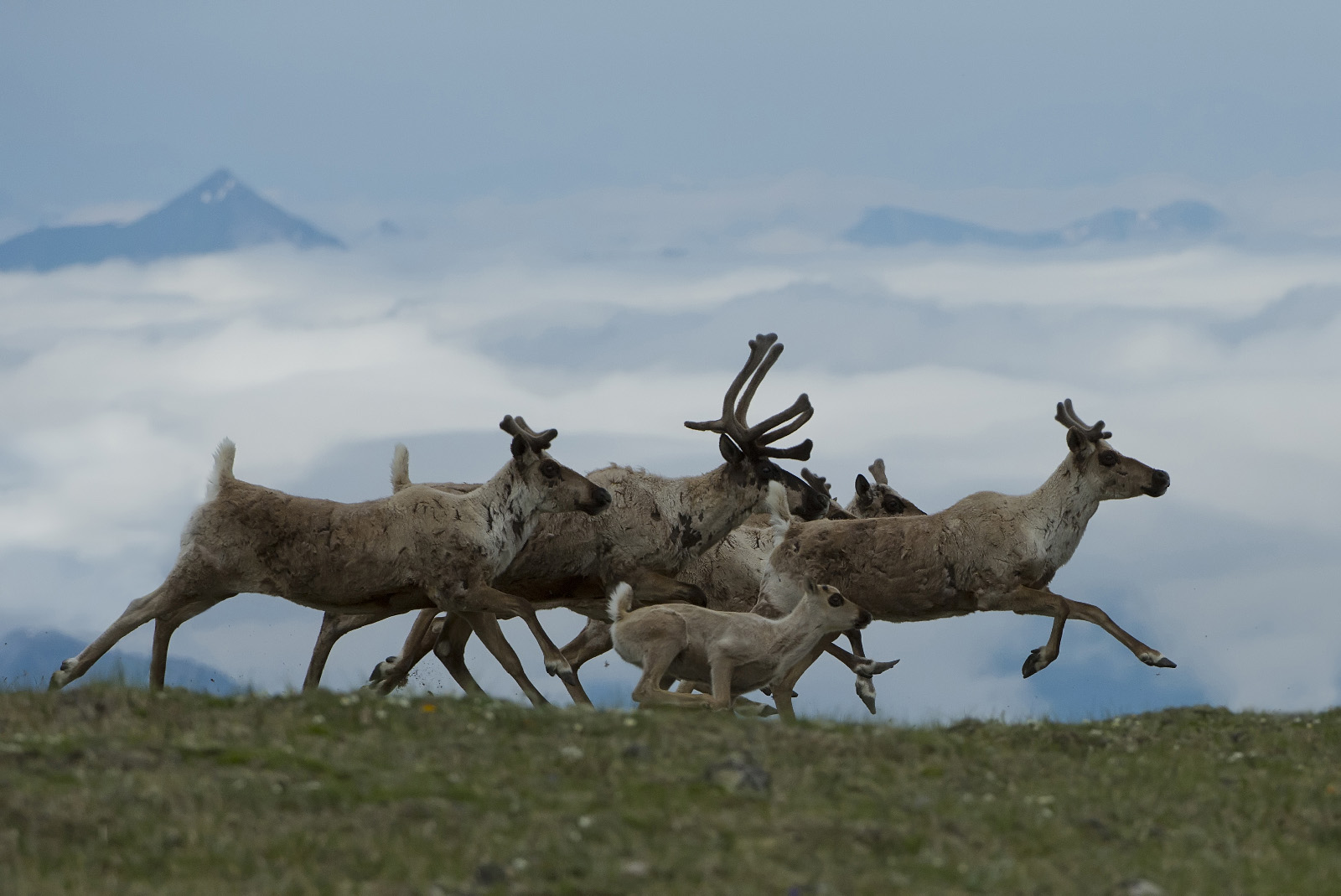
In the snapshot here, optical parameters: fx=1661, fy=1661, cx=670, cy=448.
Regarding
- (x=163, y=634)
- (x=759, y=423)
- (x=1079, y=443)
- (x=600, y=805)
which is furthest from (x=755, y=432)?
(x=600, y=805)

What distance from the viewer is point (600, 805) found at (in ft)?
26.7

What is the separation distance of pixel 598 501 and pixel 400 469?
7.26ft

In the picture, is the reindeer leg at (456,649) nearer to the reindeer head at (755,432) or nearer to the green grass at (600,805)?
the reindeer head at (755,432)

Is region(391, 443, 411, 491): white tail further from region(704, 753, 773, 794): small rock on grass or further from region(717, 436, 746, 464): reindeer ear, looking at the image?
region(704, 753, 773, 794): small rock on grass

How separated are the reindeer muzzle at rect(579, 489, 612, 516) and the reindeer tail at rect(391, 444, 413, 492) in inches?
75.4

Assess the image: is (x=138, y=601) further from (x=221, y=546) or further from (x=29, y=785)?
(x=29, y=785)

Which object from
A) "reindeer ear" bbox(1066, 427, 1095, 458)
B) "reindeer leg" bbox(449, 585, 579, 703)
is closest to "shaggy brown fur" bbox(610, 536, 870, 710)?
"reindeer leg" bbox(449, 585, 579, 703)

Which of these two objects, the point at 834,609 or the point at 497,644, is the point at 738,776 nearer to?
the point at 834,609

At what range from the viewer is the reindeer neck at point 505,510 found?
14.8 meters

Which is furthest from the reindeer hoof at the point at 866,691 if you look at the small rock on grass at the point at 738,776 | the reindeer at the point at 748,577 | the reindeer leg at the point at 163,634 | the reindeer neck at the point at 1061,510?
the small rock on grass at the point at 738,776

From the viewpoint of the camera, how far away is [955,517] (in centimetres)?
1623

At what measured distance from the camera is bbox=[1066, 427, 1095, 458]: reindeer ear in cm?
1678

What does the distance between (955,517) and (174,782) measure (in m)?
9.65

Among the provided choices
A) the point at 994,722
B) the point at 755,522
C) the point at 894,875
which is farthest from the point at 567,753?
the point at 755,522
